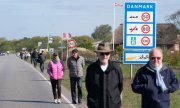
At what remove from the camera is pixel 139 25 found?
1927 cm

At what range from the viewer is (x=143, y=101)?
26.1 ft

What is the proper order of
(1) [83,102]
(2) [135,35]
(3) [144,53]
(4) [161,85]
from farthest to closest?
1. (2) [135,35]
2. (3) [144,53]
3. (1) [83,102]
4. (4) [161,85]

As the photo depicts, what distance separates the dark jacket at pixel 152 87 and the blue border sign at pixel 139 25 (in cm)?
1088

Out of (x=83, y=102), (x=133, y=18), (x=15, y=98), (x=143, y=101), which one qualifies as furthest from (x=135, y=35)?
(x=143, y=101)

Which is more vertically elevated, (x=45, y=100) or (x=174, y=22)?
(x=174, y=22)

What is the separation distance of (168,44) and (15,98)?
8463 cm

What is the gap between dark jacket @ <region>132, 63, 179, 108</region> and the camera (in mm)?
7781

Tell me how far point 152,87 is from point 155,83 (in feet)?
0.25

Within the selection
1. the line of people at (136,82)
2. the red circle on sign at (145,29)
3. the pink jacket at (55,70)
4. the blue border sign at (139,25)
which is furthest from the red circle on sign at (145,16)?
the line of people at (136,82)

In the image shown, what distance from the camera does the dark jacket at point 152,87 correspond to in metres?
7.78

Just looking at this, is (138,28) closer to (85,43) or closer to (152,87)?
(152,87)

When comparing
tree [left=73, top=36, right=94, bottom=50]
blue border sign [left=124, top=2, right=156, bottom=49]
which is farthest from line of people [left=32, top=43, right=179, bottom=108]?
tree [left=73, top=36, right=94, bottom=50]

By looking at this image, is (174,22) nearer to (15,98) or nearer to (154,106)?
(15,98)

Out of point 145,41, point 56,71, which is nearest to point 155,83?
point 56,71
